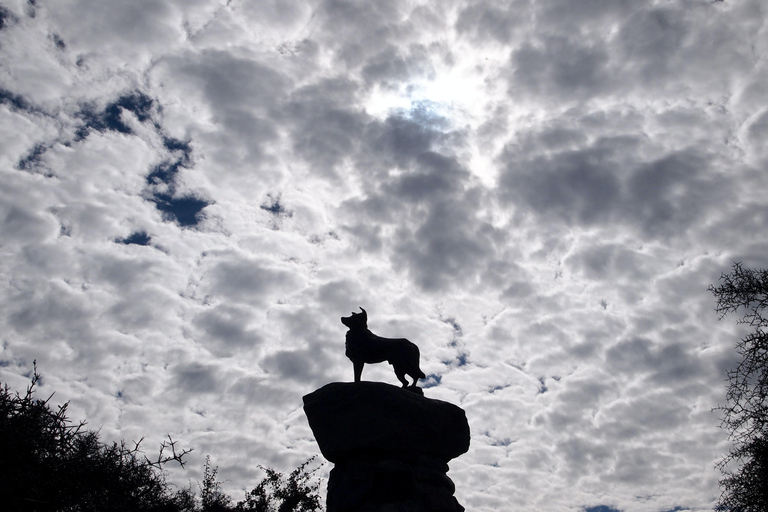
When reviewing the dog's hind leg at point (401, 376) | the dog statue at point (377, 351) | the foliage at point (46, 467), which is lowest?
the foliage at point (46, 467)

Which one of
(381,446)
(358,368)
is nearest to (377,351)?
(358,368)

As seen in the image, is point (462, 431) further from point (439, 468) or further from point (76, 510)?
point (76, 510)

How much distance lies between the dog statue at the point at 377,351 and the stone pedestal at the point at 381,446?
54 cm

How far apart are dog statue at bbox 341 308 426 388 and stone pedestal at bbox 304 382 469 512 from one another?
1.78 feet

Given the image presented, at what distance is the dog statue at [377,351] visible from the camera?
1099 cm

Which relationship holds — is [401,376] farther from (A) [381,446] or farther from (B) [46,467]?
(B) [46,467]

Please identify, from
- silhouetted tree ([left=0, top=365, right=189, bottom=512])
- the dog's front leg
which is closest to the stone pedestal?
the dog's front leg

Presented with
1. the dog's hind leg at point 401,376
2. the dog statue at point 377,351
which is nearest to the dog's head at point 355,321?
the dog statue at point 377,351

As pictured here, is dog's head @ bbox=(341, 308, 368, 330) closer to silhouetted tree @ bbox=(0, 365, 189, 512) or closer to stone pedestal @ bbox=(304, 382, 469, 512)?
stone pedestal @ bbox=(304, 382, 469, 512)

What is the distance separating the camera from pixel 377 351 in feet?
36.2

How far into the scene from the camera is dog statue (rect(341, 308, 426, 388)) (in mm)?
10992

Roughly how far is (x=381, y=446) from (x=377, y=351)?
1.86 m

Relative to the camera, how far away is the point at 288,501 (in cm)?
2530

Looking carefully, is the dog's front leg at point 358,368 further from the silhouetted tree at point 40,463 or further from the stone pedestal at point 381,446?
the silhouetted tree at point 40,463
